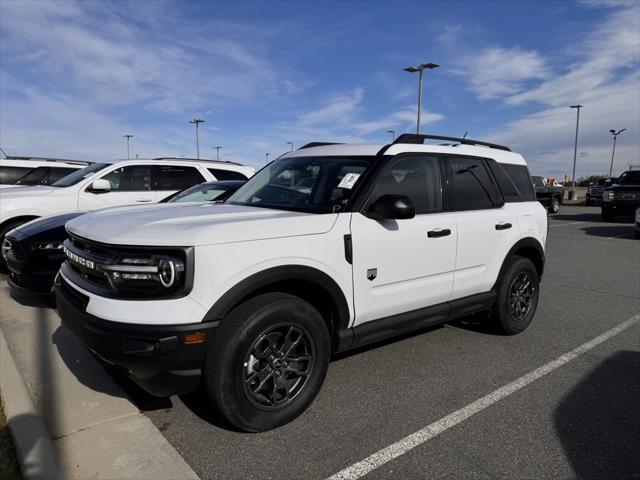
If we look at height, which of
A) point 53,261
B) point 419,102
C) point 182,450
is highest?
point 419,102

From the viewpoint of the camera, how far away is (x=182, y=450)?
272 cm

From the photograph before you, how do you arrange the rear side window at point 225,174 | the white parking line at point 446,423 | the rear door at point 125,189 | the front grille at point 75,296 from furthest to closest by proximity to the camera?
1. the rear side window at point 225,174
2. the rear door at point 125,189
3. the front grille at point 75,296
4. the white parking line at point 446,423

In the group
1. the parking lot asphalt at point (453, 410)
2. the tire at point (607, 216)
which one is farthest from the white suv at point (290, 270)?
the tire at point (607, 216)

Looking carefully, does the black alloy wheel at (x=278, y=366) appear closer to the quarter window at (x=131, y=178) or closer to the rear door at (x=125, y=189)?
the rear door at (x=125, y=189)

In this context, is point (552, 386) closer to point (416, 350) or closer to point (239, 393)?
point (416, 350)

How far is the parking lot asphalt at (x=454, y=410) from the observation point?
2609mm

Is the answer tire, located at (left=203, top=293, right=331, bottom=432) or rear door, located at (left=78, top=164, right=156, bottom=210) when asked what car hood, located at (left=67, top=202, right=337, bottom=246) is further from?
rear door, located at (left=78, top=164, right=156, bottom=210)

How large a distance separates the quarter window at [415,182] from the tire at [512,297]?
125cm

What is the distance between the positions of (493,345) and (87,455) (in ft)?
11.7

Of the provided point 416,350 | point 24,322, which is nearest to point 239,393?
point 416,350

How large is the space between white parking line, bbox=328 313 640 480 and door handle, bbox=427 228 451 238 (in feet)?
4.15

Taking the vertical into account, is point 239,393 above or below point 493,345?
above

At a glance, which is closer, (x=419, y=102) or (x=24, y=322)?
(x=24, y=322)

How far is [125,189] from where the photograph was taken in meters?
8.25
